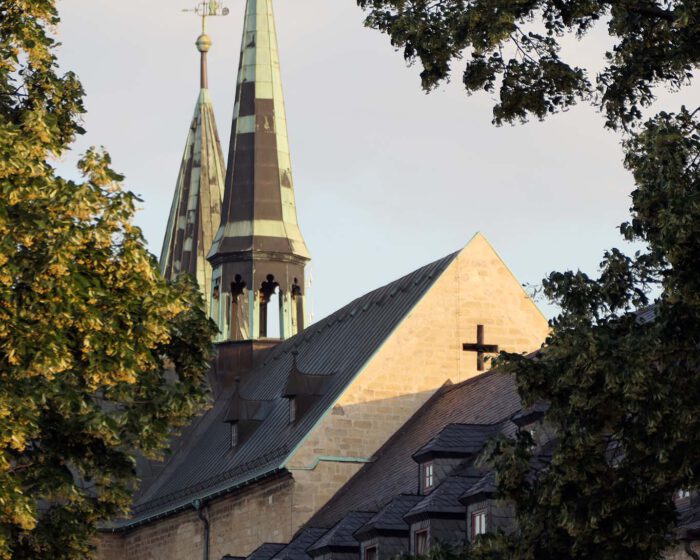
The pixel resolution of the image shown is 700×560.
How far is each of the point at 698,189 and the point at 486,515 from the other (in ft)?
49.8

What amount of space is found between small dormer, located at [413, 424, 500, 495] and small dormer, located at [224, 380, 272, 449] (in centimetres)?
1152

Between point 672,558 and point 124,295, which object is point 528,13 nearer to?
point 124,295

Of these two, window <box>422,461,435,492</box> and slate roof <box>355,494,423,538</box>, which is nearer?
slate roof <box>355,494,423,538</box>

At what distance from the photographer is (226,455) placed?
166ft

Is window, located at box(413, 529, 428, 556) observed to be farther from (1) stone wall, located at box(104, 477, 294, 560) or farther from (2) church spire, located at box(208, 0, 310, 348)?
(2) church spire, located at box(208, 0, 310, 348)

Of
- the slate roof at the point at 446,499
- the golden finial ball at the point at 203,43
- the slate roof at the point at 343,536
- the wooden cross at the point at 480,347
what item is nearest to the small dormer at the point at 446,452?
the slate roof at the point at 446,499

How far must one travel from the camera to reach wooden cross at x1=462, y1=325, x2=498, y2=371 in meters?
46.5

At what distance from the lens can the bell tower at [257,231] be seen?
58062 mm

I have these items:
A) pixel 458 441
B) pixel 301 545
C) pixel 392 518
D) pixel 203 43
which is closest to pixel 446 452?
pixel 458 441

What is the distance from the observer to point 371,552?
3888cm

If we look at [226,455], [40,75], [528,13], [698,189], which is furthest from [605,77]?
[226,455]

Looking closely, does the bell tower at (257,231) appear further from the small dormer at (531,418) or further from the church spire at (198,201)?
the small dormer at (531,418)

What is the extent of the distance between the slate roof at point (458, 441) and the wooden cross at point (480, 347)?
6973 mm

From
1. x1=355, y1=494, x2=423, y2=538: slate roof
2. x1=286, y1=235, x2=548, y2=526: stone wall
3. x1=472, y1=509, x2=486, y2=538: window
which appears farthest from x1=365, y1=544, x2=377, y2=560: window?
x1=286, y1=235, x2=548, y2=526: stone wall
